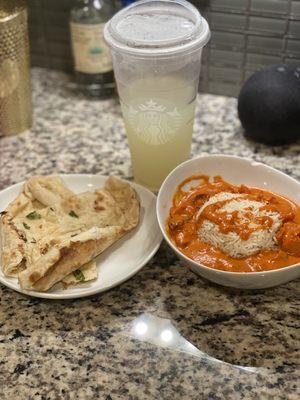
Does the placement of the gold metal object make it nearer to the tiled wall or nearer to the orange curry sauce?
the tiled wall

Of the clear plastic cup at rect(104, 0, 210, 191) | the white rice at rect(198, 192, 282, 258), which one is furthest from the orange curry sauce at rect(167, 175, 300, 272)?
the clear plastic cup at rect(104, 0, 210, 191)

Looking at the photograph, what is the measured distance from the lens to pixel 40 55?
1298 millimetres

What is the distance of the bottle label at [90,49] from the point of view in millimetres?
1072

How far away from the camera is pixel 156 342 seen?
67 centimetres

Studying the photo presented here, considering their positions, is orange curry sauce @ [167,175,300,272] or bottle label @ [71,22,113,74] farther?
bottle label @ [71,22,113,74]

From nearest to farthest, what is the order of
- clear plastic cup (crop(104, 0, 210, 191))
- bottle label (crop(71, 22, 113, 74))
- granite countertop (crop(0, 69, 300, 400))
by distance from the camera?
granite countertop (crop(0, 69, 300, 400)) < clear plastic cup (crop(104, 0, 210, 191)) < bottle label (crop(71, 22, 113, 74))

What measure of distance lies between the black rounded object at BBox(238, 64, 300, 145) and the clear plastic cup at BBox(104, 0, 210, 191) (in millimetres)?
160

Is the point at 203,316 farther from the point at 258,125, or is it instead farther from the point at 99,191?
the point at 258,125

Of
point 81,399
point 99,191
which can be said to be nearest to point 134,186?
point 99,191

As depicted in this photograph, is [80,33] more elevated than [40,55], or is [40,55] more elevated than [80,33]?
[80,33]

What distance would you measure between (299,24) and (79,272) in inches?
25.4

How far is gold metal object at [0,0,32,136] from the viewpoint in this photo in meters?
0.95

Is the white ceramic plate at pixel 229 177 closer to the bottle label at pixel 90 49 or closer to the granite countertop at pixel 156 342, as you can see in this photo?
the granite countertop at pixel 156 342

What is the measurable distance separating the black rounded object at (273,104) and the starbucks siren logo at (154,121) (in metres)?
0.20
